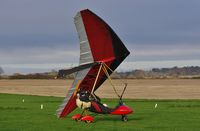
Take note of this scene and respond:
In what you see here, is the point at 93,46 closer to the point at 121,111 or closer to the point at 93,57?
the point at 93,57

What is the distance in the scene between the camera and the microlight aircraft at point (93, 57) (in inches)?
1061

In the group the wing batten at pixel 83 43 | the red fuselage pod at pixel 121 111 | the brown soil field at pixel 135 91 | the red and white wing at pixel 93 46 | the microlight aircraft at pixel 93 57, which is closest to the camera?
the red fuselage pod at pixel 121 111

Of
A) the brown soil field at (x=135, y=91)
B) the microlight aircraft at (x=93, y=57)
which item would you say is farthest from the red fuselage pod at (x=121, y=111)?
the brown soil field at (x=135, y=91)

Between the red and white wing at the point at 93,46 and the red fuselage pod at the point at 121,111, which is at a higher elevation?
the red and white wing at the point at 93,46

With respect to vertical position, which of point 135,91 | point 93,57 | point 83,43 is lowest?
point 135,91

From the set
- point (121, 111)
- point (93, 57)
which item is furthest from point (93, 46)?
point (121, 111)

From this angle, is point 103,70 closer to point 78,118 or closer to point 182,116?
point 78,118

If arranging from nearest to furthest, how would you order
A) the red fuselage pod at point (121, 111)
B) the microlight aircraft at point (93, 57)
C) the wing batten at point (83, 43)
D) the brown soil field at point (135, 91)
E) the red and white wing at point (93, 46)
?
1. the red fuselage pod at point (121, 111)
2. the microlight aircraft at point (93, 57)
3. the red and white wing at point (93, 46)
4. the wing batten at point (83, 43)
5. the brown soil field at point (135, 91)

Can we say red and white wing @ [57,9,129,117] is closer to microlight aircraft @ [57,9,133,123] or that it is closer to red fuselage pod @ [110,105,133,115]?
microlight aircraft @ [57,9,133,123]

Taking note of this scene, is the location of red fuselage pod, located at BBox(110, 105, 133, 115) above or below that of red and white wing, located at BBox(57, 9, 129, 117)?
below

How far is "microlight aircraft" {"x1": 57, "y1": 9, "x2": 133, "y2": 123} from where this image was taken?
26.9 meters

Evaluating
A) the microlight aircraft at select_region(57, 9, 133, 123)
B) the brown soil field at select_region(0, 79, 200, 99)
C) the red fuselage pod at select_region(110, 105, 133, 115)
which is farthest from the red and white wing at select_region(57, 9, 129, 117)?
the brown soil field at select_region(0, 79, 200, 99)

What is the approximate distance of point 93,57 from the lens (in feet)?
89.4

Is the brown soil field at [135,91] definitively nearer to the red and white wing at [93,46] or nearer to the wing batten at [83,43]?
the red and white wing at [93,46]
